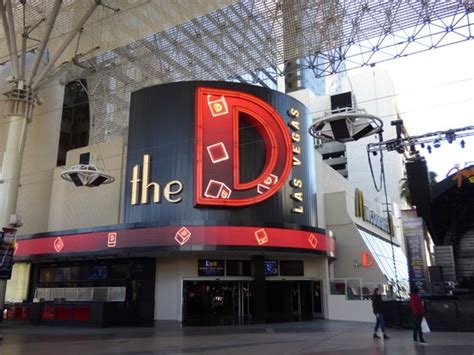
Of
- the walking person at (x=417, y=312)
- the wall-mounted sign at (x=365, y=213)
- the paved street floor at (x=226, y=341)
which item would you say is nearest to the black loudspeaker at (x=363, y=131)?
the walking person at (x=417, y=312)

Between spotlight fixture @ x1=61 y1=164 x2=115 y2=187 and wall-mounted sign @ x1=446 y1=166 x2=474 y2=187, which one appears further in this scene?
wall-mounted sign @ x1=446 y1=166 x2=474 y2=187

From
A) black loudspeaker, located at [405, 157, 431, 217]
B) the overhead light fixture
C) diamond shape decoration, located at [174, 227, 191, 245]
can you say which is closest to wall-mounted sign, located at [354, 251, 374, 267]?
black loudspeaker, located at [405, 157, 431, 217]

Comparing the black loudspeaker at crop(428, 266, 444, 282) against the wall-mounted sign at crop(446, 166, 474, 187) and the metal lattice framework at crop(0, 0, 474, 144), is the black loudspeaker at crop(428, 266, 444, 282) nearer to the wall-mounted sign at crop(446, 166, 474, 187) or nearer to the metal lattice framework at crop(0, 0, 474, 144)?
the wall-mounted sign at crop(446, 166, 474, 187)

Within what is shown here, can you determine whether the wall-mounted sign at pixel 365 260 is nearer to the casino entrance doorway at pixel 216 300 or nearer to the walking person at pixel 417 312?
the casino entrance doorway at pixel 216 300

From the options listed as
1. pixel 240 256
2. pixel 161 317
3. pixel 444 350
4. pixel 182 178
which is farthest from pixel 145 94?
pixel 444 350

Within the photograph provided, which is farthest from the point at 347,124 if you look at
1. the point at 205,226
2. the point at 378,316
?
the point at 205,226

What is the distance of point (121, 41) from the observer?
1222 inches

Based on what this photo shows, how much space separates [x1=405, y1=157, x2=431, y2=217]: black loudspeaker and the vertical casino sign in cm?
544

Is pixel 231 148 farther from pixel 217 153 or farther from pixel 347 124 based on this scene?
pixel 347 124

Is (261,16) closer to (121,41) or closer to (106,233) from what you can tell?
(121,41)

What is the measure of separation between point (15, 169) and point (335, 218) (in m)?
18.7

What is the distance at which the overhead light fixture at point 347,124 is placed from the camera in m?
16.1

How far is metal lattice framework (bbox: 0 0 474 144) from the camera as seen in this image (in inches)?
1065

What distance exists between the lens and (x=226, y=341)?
1544 cm
